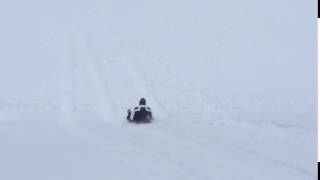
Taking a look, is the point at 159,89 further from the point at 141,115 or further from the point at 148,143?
the point at 148,143

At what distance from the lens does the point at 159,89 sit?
16.8 metres

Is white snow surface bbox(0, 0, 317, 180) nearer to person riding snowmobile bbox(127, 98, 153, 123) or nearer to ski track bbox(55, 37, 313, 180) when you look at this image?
ski track bbox(55, 37, 313, 180)

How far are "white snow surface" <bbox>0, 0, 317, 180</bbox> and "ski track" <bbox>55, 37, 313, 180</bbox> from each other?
0.10ft

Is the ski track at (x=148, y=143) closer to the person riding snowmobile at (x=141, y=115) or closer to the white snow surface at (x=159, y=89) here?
the white snow surface at (x=159, y=89)

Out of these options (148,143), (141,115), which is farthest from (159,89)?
(148,143)

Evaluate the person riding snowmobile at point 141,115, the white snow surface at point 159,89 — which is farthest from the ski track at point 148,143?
the person riding snowmobile at point 141,115

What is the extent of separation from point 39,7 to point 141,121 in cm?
2279

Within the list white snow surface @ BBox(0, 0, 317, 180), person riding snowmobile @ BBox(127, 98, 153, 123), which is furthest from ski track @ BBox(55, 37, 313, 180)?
person riding snowmobile @ BBox(127, 98, 153, 123)

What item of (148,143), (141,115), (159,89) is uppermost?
(159,89)

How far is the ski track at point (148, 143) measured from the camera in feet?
25.1

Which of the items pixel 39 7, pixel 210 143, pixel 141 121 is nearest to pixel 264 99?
pixel 141 121

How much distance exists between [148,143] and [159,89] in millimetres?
6693

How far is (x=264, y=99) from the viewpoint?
14.0m

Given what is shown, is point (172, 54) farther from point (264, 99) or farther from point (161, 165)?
point (161, 165)
